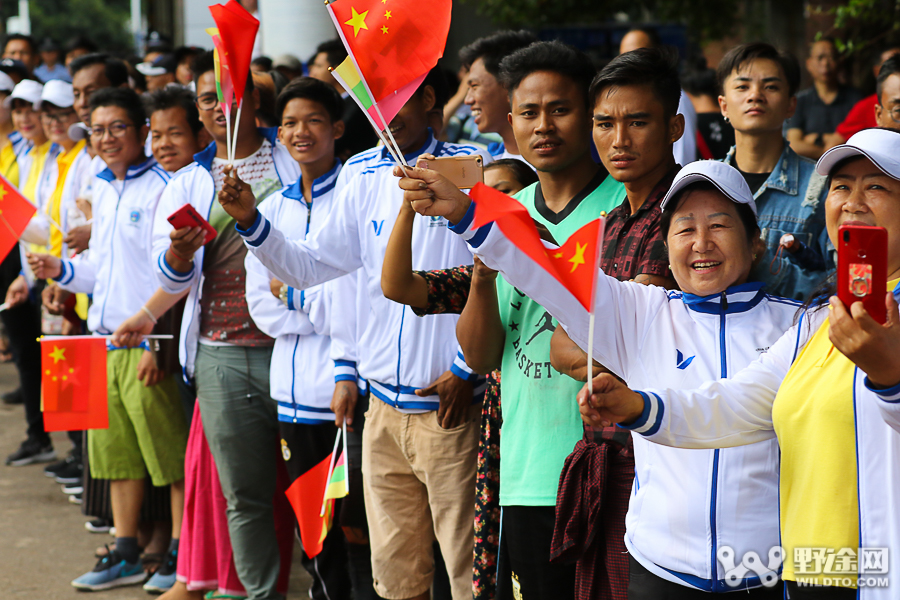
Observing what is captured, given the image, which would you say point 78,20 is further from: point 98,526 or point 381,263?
point 381,263

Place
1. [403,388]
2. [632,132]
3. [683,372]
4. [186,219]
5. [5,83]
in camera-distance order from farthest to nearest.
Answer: [5,83], [186,219], [403,388], [632,132], [683,372]

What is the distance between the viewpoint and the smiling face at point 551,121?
2.84m

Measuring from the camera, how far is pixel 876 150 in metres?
1.97

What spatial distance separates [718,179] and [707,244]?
15 cm

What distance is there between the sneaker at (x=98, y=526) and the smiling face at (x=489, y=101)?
328cm

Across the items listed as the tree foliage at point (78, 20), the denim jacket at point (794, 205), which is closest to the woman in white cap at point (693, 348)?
the denim jacket at point (794, 205)

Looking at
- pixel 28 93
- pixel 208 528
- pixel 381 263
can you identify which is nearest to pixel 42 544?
pixel 208 528

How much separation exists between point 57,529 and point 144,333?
1841mm

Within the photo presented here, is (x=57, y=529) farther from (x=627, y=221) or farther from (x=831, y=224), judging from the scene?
(x=831, y=224)

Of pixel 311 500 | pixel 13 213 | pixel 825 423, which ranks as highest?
pixel 13 213

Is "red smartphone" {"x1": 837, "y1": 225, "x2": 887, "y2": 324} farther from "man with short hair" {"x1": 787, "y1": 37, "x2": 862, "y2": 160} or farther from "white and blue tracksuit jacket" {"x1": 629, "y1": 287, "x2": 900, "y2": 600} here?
"man with short hair" {"x1": 787, "y1": 37, "x2": 862, "y2": 160}

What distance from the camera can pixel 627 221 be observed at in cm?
262

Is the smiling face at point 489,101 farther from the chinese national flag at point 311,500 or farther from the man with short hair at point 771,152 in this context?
the chinese national flag at point 311,500

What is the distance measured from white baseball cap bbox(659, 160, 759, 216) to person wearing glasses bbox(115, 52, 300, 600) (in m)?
2.39
